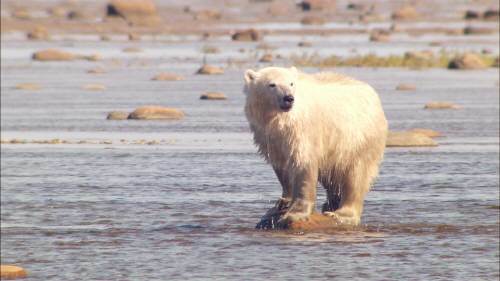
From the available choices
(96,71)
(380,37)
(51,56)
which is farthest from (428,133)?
(380,37)

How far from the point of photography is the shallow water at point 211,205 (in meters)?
14.5

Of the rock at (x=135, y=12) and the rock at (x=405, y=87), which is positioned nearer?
the rock at (x=405, y=87)

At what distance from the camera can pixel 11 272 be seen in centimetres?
1365

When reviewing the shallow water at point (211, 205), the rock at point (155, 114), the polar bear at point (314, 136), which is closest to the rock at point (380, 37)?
the shallow water at point (211, 205)

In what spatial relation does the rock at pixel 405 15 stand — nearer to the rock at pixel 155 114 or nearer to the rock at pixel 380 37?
the rock at pixel 380 37

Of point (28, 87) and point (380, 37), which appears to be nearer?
point (28, 87)

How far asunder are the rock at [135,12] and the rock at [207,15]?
11.6 ft

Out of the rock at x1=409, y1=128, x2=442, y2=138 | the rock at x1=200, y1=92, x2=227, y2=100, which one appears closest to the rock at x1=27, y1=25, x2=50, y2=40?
the rock at x1=200, y1=92, x2=227, y2=100

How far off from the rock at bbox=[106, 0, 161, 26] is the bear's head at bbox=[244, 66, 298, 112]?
87.0 m

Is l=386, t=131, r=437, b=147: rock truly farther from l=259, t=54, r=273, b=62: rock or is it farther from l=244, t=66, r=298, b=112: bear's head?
l=259, t=54, r=273, b=62: rock

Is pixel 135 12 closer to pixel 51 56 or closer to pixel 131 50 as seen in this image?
pixel 131 50

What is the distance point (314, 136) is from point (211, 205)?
3.05m

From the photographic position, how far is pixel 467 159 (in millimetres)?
25312

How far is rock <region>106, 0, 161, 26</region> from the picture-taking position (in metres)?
104
